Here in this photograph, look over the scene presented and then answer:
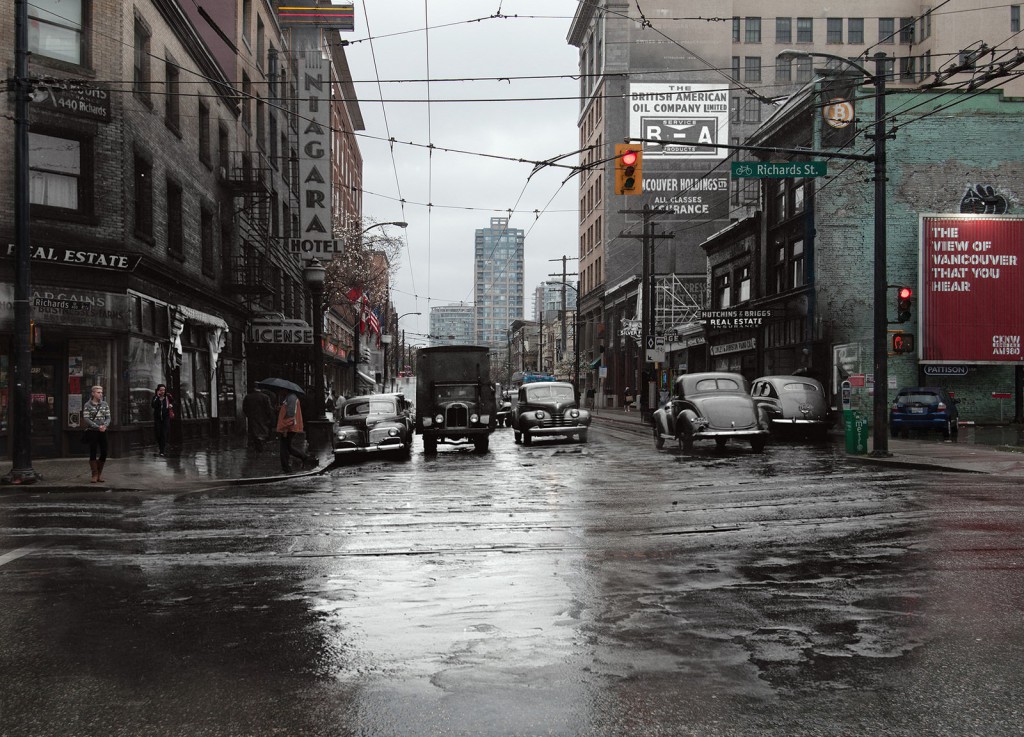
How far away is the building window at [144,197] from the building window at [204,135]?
502 cm

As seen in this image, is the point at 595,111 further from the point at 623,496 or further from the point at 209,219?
the point at 623,496

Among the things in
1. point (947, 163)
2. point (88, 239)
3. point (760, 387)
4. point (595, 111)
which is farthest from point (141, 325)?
point (595, 111)

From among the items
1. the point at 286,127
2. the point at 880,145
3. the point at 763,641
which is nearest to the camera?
the point at 763,641

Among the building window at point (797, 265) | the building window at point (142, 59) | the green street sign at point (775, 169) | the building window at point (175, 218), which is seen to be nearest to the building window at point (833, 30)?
the building window at point (797, 265)

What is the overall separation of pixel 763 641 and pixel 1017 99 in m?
37.9

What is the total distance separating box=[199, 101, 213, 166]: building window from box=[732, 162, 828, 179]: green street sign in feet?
55.9

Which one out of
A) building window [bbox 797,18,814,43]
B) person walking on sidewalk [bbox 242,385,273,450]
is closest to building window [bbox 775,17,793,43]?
building window [bbox 797,18,814,43]

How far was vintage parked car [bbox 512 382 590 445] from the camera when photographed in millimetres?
26594

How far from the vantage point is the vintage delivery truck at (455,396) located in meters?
24.4

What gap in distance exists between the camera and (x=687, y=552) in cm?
878

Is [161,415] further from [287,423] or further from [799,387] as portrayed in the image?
[799,387]

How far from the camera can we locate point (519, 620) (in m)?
6.24

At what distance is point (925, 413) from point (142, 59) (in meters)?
24.2

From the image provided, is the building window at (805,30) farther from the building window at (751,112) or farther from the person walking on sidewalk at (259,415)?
the person walking on sidewalk at (259,415)
